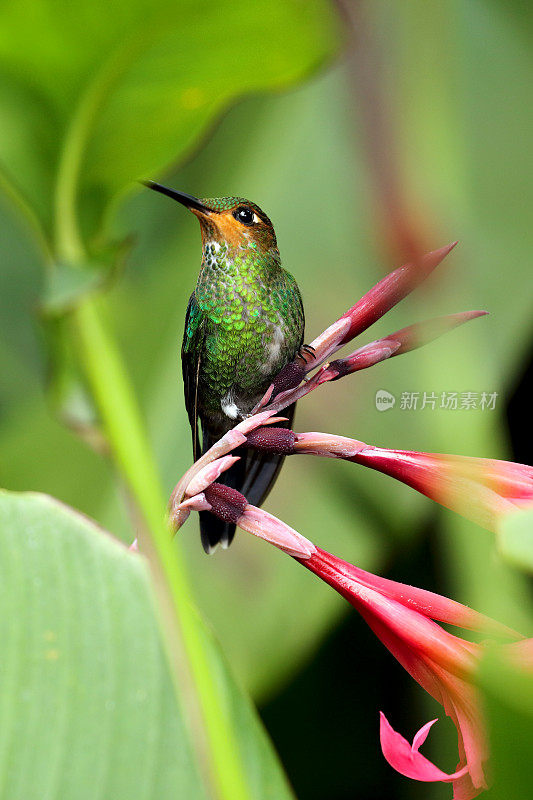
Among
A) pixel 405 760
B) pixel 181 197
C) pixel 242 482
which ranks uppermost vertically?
pixel 181 197

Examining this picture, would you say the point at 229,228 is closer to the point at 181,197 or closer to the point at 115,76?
the point at 181,197

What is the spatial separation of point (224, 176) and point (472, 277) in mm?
298

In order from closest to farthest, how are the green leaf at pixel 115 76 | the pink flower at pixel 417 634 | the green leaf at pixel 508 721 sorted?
the green leaf at pixel 508 721 < the pink flower at pixel 417 634 < the green leaf at pixel 115 76

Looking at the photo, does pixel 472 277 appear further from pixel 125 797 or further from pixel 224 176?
pixel 125 797

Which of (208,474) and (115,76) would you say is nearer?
(208,474)

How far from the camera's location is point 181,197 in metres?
0.29

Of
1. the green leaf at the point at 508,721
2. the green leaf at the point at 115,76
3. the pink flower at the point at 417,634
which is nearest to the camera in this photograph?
the green leaf at the point at 508,721

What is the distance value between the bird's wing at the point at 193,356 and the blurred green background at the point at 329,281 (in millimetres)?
87

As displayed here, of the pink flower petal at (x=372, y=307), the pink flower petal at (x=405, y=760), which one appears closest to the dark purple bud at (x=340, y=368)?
the pink flower petal at (x=372, y=307)

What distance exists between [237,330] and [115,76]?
0.63 feet

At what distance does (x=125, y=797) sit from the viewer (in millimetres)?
327

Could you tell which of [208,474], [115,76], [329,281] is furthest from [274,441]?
[329,281]

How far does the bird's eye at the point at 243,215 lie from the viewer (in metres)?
0.30

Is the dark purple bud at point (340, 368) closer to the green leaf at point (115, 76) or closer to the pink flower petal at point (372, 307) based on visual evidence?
the pink flower petal at point (372, 307)
